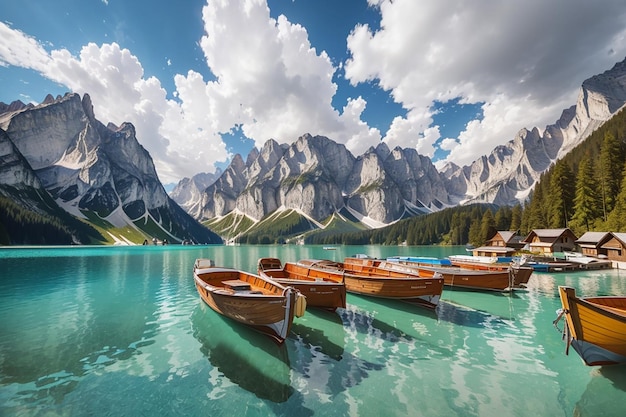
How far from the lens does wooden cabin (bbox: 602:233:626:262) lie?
157 ft

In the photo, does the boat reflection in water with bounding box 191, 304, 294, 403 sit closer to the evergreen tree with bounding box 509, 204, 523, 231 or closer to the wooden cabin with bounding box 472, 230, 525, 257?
the wooden cabin with bounding box 472, 230, 525, 257

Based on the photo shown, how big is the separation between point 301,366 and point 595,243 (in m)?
70.0

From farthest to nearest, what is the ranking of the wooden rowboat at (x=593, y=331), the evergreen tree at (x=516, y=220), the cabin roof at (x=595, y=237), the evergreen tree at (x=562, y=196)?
the evergreen tree at (x=516, y=220) → the evergreen tree at (x=562, y=196) → the cabin roof at (x=595, y=237) → the wooden rowboat at (x=593, y=331)

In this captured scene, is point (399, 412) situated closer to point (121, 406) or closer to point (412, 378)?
point (412, 378)

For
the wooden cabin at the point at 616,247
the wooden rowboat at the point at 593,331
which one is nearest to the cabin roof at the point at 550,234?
the wooden cabin at the point at 616,247

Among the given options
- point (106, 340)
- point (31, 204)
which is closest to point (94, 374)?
point (106, 340)

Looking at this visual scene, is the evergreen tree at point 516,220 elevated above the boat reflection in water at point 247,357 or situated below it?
above

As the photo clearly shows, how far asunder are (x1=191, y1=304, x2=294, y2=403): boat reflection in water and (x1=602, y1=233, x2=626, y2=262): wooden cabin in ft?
211

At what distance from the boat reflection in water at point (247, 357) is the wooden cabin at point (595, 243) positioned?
223 ft

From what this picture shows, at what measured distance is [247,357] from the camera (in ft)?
43.3

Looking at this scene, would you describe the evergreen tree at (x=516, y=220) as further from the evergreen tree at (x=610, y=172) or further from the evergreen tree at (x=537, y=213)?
the evergreen tree at (x=610, y=172)

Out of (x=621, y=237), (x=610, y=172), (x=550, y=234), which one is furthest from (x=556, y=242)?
(x=610, y=172)

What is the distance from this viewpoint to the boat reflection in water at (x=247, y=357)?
1048cm

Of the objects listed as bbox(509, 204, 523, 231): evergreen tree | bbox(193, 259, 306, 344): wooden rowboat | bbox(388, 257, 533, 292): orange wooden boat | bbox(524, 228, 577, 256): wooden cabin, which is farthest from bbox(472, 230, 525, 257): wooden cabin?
bbox(193, 259, 306, 344): wooden rowboat
